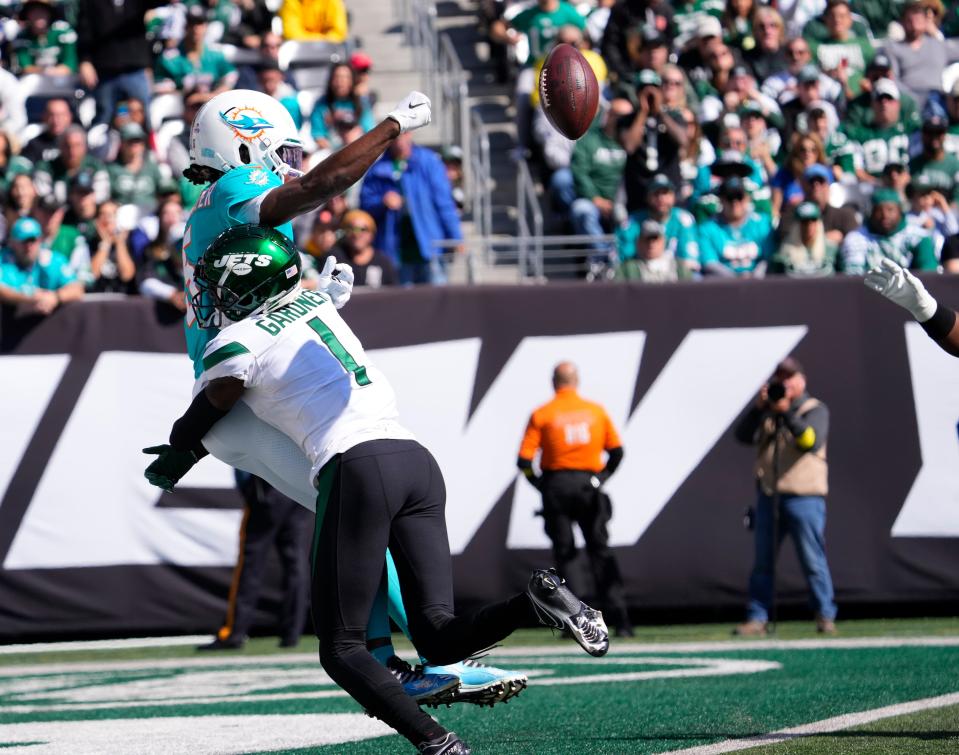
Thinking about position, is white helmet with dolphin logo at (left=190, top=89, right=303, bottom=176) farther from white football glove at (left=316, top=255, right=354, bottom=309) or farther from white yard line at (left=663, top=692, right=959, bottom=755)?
white yard line at (left=663, top=692, right=959, bottom=755)

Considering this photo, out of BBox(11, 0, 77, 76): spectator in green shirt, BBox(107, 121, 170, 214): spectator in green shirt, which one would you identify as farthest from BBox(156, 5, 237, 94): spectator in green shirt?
BBox(107, 121, 170, 214): spectator in green shirt

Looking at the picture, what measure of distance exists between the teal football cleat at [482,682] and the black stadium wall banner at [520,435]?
18.9ft

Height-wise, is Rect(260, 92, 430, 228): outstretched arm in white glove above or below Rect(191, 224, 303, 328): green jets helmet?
above

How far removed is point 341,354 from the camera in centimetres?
502

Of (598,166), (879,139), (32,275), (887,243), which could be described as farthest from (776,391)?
(32,275)

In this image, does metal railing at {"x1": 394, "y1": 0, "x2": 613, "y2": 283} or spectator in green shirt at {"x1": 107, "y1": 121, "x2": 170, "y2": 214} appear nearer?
metal railing at {"x1": 394, "y1": 0, "x2": 613, "y2": 283}

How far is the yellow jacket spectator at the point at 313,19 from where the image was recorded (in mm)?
15852

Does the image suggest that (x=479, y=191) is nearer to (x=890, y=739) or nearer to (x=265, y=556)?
(x=265, y=556)

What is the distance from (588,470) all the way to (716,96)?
5148mm

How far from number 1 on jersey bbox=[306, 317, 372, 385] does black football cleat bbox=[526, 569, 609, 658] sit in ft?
2.56

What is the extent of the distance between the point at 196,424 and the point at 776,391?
6.19 meters

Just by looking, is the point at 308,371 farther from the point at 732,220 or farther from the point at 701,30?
the point at 701,30

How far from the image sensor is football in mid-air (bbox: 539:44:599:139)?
22.9 ft

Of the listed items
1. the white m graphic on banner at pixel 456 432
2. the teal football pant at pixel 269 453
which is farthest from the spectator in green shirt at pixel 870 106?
the teal football pant at pixel 269 453
